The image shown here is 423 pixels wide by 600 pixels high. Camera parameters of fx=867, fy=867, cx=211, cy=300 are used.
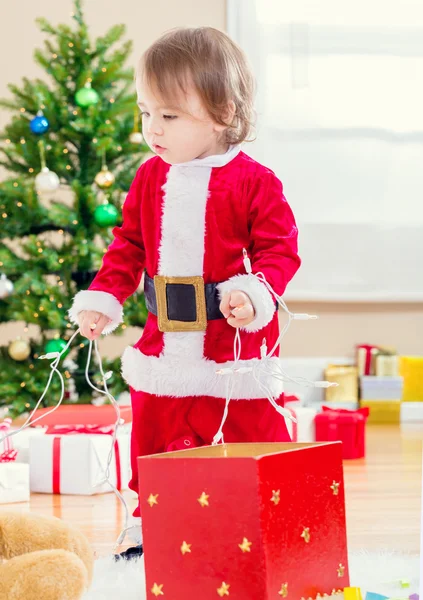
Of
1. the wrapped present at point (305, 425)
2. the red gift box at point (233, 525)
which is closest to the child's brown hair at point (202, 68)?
the red gift box at point (233, 525)

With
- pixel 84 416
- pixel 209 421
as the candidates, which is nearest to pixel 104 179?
pixel 84 416

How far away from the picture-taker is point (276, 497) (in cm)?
100

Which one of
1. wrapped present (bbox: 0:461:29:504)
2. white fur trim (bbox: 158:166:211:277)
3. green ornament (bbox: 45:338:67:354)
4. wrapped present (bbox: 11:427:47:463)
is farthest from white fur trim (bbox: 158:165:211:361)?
green ornament (bbox: 45:338:67:354)

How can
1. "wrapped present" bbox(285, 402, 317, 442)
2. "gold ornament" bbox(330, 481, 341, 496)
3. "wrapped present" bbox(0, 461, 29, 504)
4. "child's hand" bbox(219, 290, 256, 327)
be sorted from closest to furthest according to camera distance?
1. "gold ornament" bbox(330, 481, 341, 496)
2. "child's hand" bbox(219, 290, 256, 327)
3. "wrapped present" bbox(0, 461, 29, 504)
4. "wrapped present" bbox(285, 402, 317, 442)

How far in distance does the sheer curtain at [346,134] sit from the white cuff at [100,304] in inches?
81.2

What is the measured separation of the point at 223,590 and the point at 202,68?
0.78 metres

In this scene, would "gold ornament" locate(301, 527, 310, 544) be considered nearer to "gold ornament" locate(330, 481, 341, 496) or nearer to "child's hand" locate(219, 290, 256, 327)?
"gold ornament" locate(330, 481, 341, 496)

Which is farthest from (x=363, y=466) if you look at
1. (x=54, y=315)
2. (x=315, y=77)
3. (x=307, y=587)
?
(x=315, y=77)

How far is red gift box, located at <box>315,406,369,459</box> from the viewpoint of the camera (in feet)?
8.17

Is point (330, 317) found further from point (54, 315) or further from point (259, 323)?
point (259, 323)

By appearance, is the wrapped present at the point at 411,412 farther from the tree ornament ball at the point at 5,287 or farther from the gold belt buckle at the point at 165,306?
the gold belt buckle at the point at 165,306

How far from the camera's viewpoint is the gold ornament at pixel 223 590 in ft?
3.23

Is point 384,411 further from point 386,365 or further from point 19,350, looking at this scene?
point 19,350

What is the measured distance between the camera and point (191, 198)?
142 centimetres
